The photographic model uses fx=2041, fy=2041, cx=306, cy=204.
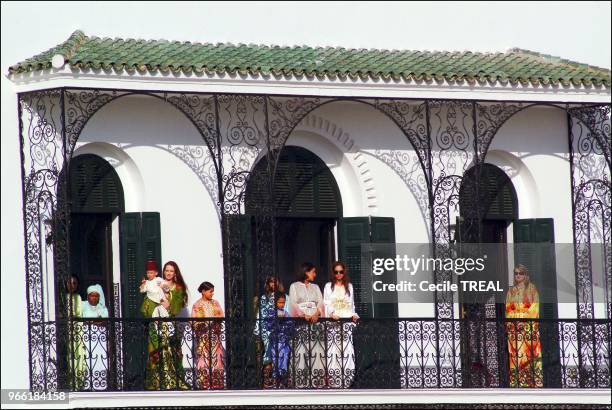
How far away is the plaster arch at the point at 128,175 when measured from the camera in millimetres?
25031

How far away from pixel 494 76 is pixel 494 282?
2.75 meters

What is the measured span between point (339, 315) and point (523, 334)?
8.01 feet

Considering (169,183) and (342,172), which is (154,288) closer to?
(169,183)

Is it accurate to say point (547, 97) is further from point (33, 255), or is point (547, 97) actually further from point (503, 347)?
point (33, 255)

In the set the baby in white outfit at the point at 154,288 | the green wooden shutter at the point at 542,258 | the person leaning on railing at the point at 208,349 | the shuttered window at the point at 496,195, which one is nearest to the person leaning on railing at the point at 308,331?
the person leaning on railing at the point at 208,349

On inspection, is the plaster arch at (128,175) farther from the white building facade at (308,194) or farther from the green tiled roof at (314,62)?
the green tiled roof at (314,62)

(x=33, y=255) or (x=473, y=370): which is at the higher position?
(x=33, y=255)

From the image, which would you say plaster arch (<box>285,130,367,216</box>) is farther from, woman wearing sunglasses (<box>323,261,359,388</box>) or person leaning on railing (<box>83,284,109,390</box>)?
person leaning on railing (<box>83,284,109,390</box>)

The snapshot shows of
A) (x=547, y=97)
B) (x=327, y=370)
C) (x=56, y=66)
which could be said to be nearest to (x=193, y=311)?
(x=327, y=370)

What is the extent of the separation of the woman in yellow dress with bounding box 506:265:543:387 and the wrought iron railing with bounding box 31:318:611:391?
18mm

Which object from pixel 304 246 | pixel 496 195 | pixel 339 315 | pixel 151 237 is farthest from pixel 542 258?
pixel 151 237

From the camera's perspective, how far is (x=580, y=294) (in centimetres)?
2661

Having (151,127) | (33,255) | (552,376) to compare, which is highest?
(151,127)

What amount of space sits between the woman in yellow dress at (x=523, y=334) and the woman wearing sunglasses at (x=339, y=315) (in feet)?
6.87
